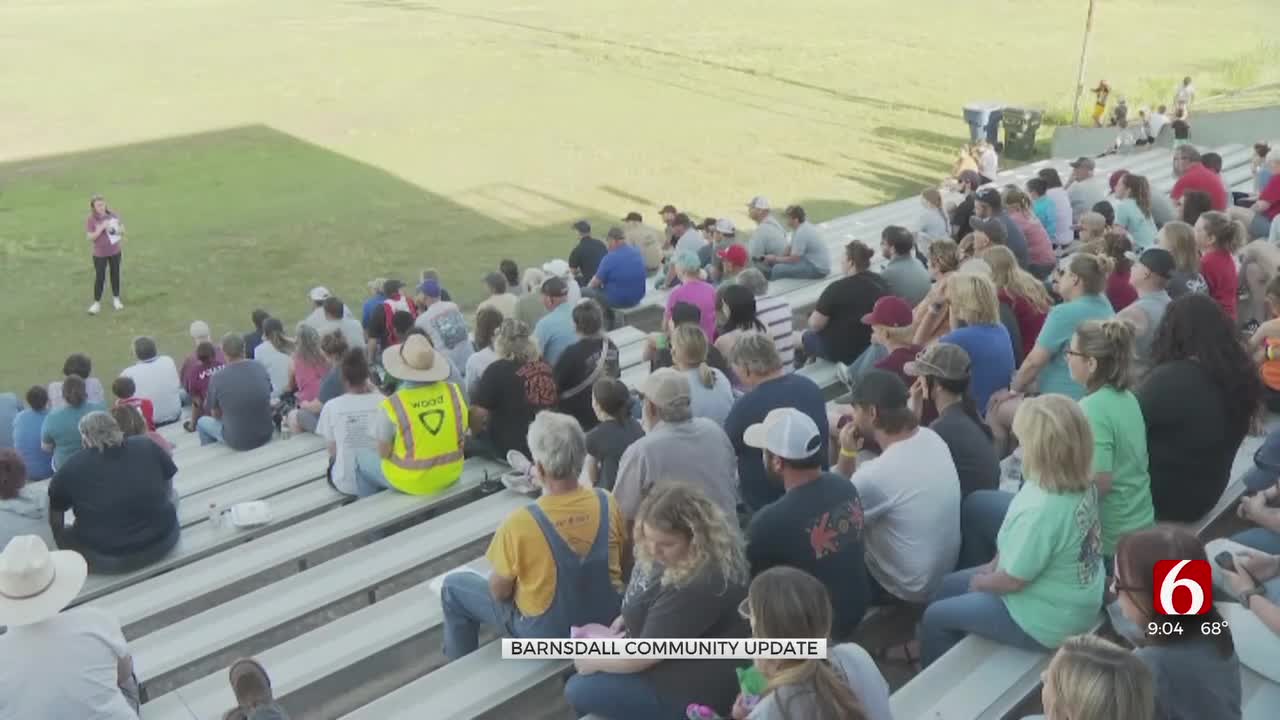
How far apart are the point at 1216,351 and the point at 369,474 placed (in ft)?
14.8

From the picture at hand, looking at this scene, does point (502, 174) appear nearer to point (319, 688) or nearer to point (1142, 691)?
point (319, 688)

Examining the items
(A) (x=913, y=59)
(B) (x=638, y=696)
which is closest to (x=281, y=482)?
(B) (x=638, y=696)

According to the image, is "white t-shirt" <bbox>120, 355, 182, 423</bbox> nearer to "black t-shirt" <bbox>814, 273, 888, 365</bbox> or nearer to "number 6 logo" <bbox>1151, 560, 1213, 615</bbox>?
"black t-shirt" <bbox>814, 273, 888, 365</bbox>

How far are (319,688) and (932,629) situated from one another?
2720 millimetres

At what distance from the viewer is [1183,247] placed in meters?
7.74

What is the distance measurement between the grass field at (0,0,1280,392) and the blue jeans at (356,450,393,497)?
627 centimetres

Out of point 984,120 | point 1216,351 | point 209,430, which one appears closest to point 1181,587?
point 1216,351

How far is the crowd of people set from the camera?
4129 millimetres

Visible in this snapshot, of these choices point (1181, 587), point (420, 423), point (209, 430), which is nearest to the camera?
point (1181, 587)

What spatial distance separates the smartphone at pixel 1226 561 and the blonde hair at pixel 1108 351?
0.83 m

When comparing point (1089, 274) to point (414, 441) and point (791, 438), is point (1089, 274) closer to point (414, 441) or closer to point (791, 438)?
point (791, 438)

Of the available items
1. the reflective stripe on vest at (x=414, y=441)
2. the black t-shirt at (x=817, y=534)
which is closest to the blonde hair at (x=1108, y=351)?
the black t-shirt at (x=817, y=534)

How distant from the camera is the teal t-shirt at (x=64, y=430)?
26.2 ft

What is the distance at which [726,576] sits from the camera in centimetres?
411
